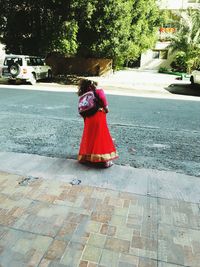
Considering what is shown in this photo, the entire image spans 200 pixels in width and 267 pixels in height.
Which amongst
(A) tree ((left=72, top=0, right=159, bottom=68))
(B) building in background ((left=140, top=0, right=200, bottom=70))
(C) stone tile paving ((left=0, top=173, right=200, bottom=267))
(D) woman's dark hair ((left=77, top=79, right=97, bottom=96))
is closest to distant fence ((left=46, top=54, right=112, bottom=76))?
(A) tree ((left=72, top=0, right=159, bottom=68))

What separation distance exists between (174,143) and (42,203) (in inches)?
146

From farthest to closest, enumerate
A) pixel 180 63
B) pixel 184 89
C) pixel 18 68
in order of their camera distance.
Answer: pixel 180 63 → pixel 184 89 → pixel 18 68

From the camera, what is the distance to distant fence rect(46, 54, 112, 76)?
23531mm

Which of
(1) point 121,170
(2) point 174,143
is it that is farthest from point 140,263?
(2) point 174,143

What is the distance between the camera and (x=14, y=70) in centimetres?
1555

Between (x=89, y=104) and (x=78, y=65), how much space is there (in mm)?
20159

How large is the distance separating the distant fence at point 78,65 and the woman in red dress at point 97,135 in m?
19.4

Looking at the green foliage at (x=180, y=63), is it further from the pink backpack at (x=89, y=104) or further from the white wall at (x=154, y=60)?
the pink backpack at (x=89, y=104)

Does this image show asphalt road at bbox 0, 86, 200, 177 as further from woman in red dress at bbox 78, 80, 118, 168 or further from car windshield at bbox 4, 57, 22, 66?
car windshield at bbox 4, 57, 22, 66

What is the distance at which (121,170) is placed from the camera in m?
4.71

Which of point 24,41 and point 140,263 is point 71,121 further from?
point 24,41

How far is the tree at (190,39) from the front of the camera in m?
25.2

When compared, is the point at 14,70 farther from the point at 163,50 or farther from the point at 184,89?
the point at 163,50

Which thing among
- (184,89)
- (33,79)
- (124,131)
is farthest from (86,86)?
(184,89)
